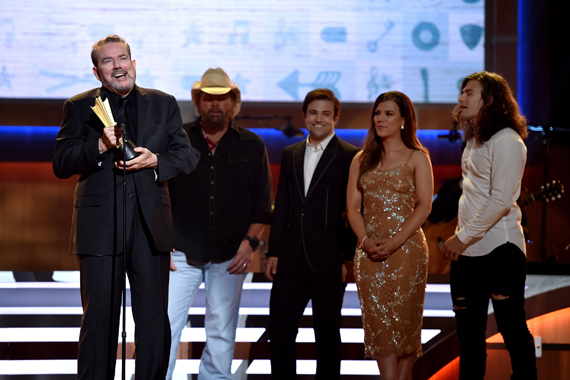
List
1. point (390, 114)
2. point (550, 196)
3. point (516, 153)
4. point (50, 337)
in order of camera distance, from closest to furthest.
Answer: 1. point (516, 153)
2. point (390, 114)
3. point (50, 337)
4. point (550, 196)

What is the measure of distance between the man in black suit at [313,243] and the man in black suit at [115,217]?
72 cm

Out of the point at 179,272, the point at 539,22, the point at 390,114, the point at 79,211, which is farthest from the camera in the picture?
the point at 539,22

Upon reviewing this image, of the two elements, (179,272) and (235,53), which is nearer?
(179,272)

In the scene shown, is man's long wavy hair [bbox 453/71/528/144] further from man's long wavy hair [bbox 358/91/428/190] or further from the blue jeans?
the blue jeans

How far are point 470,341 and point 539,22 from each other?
3.59m

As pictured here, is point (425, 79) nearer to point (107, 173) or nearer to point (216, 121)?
point (216, 121)

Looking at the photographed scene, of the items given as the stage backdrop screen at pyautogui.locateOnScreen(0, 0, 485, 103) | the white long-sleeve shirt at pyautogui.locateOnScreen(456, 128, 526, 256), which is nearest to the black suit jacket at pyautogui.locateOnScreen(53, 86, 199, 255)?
the white long-sleeve shirt at pyautogui.locateOnScreen(456, 128, 526, 256)

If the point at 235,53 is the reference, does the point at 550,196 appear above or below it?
below

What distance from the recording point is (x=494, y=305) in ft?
8.27

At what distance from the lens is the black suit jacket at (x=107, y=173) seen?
209cm

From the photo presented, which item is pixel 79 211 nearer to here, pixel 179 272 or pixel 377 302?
pixel 179 272

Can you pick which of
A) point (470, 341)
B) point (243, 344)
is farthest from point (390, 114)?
point (243, 344)

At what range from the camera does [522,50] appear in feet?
16.8

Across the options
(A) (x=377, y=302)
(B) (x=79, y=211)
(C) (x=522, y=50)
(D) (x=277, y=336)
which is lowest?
(D) (x=277, y=336)
